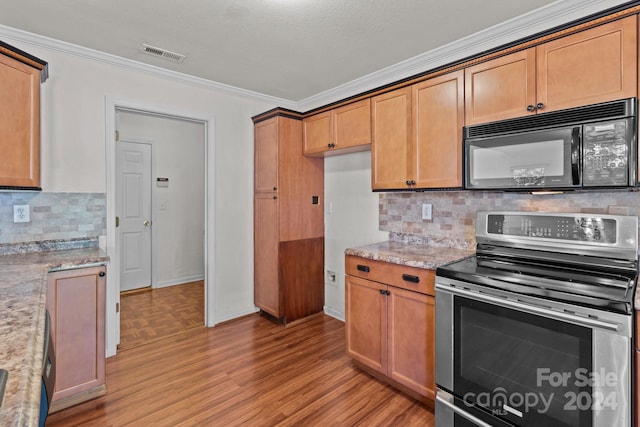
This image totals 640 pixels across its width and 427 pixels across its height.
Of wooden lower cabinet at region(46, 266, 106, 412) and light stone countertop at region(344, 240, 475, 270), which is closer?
wooden lower cabinet at region(46, 266, 106, 412)

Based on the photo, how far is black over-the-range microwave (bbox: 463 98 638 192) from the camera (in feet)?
5.09

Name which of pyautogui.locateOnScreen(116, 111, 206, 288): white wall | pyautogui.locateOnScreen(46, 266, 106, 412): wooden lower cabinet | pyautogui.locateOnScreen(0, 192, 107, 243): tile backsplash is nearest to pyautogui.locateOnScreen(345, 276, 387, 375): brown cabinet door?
pyautogui.locateOnScreen(46, 266, 106, 412): wooden lower cabinet

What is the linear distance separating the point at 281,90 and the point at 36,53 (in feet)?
6.43

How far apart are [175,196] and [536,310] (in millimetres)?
4660

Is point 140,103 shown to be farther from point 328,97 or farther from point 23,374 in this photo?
point 23,374

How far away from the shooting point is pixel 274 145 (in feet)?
10.9

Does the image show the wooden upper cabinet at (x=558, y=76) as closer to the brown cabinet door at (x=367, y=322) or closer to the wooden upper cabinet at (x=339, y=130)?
the wooden upper cabinet at (x=339, y=130)

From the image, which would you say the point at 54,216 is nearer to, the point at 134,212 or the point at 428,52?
the point at 134,212

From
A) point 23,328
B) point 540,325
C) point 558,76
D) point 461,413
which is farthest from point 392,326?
point 23,328

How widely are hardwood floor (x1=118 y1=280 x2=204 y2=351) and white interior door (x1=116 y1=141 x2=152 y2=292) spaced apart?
0.29 metres

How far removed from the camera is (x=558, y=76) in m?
1.76

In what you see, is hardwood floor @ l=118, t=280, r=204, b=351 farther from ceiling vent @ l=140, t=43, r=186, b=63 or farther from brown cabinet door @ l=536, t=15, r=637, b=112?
brown cabinet door @ l=536, t=15, r=637, b=112

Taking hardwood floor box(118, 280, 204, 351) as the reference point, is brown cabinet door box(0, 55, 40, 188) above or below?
above

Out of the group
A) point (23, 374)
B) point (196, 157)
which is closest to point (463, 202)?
point (23, 374)
